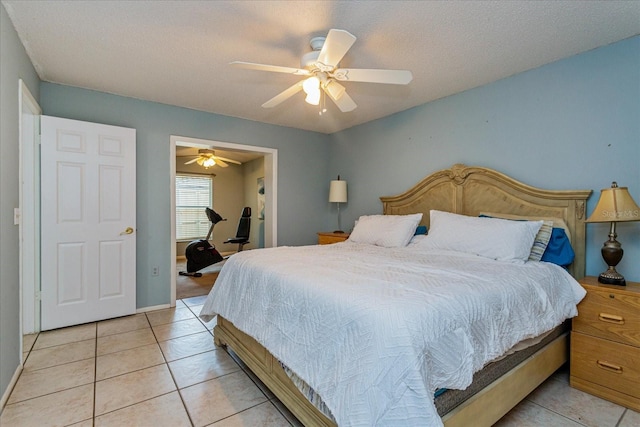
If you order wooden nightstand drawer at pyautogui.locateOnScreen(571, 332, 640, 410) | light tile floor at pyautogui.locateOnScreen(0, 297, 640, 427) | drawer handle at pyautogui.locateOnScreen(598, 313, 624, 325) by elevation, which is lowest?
light tile floor at pyautogui.locateOnScreen(0, 297, 640, 427)

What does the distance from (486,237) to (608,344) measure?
923mm

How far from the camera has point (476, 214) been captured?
2953 mm

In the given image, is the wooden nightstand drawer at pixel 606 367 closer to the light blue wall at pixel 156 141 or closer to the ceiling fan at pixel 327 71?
the ceiling fan at pixel 327 71

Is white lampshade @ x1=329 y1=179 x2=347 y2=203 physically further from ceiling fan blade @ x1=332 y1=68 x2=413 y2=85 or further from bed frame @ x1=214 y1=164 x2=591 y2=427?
ceiling fan blade @ x1=332 y1=68 x2=413 y2=85

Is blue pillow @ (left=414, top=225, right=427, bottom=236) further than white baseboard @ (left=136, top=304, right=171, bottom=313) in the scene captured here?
No

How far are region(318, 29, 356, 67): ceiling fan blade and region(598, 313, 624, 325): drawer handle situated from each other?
228cm

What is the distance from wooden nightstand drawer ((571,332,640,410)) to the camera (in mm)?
1772

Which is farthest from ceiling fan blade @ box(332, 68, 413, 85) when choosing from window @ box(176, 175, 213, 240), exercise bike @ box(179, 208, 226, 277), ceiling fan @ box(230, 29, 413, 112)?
window @ box(176, 175, 213, 240)

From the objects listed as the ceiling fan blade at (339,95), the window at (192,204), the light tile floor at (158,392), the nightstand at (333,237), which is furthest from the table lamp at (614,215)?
the window at (192,204)

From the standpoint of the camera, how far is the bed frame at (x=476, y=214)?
148 centimetres

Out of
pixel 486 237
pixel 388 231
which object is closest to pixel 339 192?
pixel 388 231

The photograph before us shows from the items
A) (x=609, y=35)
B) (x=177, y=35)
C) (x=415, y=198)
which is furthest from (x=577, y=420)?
(x=177, y=35)

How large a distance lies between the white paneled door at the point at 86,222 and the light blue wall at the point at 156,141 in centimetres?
19

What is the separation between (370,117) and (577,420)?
11.5 feet
